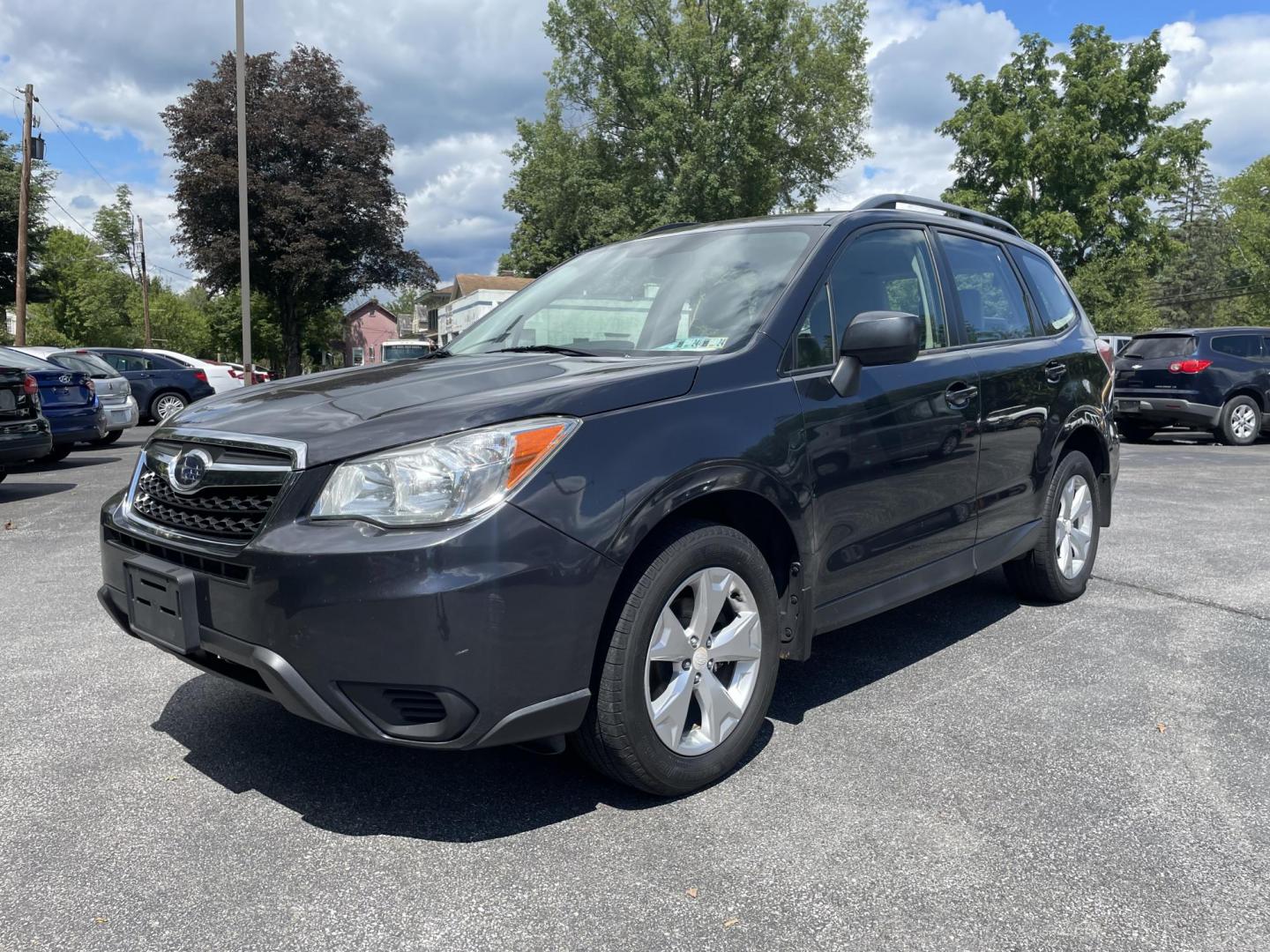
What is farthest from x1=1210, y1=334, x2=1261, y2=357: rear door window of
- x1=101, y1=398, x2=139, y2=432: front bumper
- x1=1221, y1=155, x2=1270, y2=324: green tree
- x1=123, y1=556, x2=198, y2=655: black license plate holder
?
x1=1221, y1=155, x2=1270, y2=324: green tree

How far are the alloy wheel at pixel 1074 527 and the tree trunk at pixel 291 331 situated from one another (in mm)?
35432

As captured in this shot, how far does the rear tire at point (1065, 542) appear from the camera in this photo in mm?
4824

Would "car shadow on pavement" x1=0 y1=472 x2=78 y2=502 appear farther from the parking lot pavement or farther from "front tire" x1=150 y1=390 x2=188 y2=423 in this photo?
"front tire" x1=150 y1=390 x2=188 y2=423

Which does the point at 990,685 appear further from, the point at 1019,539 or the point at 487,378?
the point at 487,378

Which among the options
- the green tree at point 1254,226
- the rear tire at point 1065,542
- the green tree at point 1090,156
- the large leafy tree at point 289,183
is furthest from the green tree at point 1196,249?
the rear tire at point 1065,542

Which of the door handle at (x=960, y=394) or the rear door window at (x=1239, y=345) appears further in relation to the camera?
the rear door window at (x=1239, y=345)

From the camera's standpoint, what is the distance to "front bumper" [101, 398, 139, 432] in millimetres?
13859

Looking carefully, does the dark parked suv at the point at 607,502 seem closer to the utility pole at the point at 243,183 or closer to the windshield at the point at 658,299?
the windshield at the point at 658,299

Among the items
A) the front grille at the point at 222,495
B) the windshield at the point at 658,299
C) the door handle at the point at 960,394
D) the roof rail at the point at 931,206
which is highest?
the roof rail at the point at 931,206

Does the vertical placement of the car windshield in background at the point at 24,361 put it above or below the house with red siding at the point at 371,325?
below

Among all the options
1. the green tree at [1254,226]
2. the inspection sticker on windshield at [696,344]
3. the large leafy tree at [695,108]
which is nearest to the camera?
the inspection sticker on windshield at [696,344]

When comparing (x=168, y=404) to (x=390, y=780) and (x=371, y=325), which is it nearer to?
(x=390, y=780)

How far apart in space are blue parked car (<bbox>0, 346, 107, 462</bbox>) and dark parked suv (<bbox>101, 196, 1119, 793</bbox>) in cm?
941

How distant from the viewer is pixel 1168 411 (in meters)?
14.5
